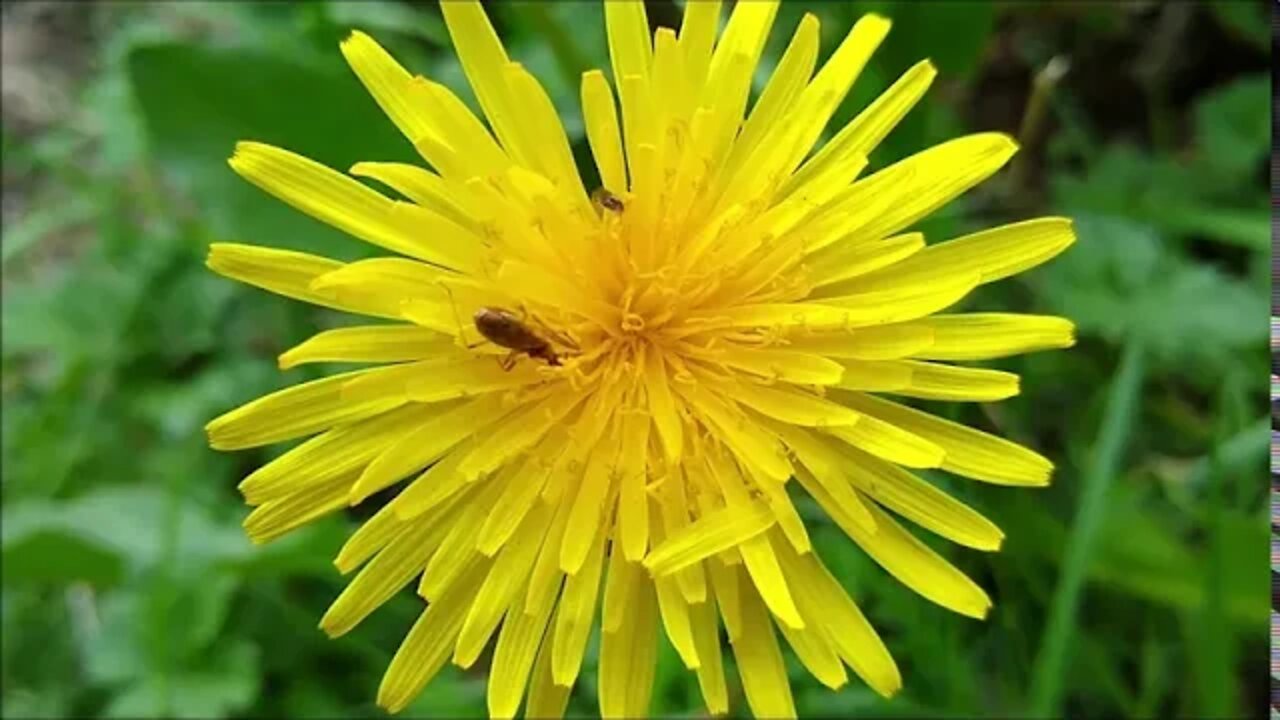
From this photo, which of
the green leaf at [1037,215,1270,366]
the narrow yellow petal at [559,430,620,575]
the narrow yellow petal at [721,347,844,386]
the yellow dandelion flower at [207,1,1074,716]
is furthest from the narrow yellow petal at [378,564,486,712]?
the green leaf at [1037,215,1270,366]

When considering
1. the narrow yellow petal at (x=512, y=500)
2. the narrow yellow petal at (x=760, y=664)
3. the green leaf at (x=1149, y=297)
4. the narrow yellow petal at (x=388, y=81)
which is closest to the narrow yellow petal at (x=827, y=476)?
the narrow yellow petal at (x=760, y=664)

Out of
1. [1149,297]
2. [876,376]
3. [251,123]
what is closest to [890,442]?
[876,376]

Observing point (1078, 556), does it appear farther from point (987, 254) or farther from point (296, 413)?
point (296, 413)

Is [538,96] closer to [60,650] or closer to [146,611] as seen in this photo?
[146,611]

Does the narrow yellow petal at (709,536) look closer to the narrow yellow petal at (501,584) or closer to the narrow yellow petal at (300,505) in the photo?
the narrow yellow petal at (501,584)

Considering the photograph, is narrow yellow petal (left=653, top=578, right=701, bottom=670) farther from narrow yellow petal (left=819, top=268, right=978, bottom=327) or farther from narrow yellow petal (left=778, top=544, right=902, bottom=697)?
narrow yellow petal (left=819, top=268, right=978, bottom=327)

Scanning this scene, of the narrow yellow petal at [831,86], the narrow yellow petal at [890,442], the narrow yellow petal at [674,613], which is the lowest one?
the narrow yellow petal at [674,613]
